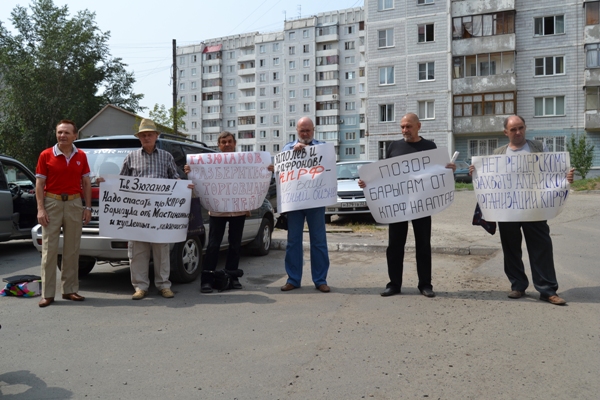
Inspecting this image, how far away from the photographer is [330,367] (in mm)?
4281

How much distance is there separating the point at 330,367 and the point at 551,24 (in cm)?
4616

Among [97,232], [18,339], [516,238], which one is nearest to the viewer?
[18,339]

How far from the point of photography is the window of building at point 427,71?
152ft

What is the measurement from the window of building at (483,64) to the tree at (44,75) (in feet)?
104

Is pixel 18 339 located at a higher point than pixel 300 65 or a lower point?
lower

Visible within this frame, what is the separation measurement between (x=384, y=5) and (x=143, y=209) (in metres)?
44.8

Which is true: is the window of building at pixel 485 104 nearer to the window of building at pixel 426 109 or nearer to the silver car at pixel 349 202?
the window of building at pixel 426 109

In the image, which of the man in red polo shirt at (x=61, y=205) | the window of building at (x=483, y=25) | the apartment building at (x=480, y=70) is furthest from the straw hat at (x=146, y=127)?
the window of building at (x=483, y=25)

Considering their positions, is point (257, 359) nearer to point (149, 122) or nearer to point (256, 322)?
point (256, 322)

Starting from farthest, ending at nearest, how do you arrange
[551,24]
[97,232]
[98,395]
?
1. [551,24]
2. [97,232]
3. [98,395]

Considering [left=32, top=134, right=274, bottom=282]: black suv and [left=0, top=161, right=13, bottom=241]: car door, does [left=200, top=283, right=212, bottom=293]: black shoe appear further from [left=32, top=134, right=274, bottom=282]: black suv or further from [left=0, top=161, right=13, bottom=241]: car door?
[left=0, top=161, right=13, bottom=241]: car door

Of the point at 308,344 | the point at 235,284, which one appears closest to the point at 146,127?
the point at 235,284

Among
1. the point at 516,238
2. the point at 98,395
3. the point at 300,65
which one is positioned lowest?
the point at 98,395

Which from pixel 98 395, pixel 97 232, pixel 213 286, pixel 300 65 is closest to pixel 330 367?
pixel 98 395
